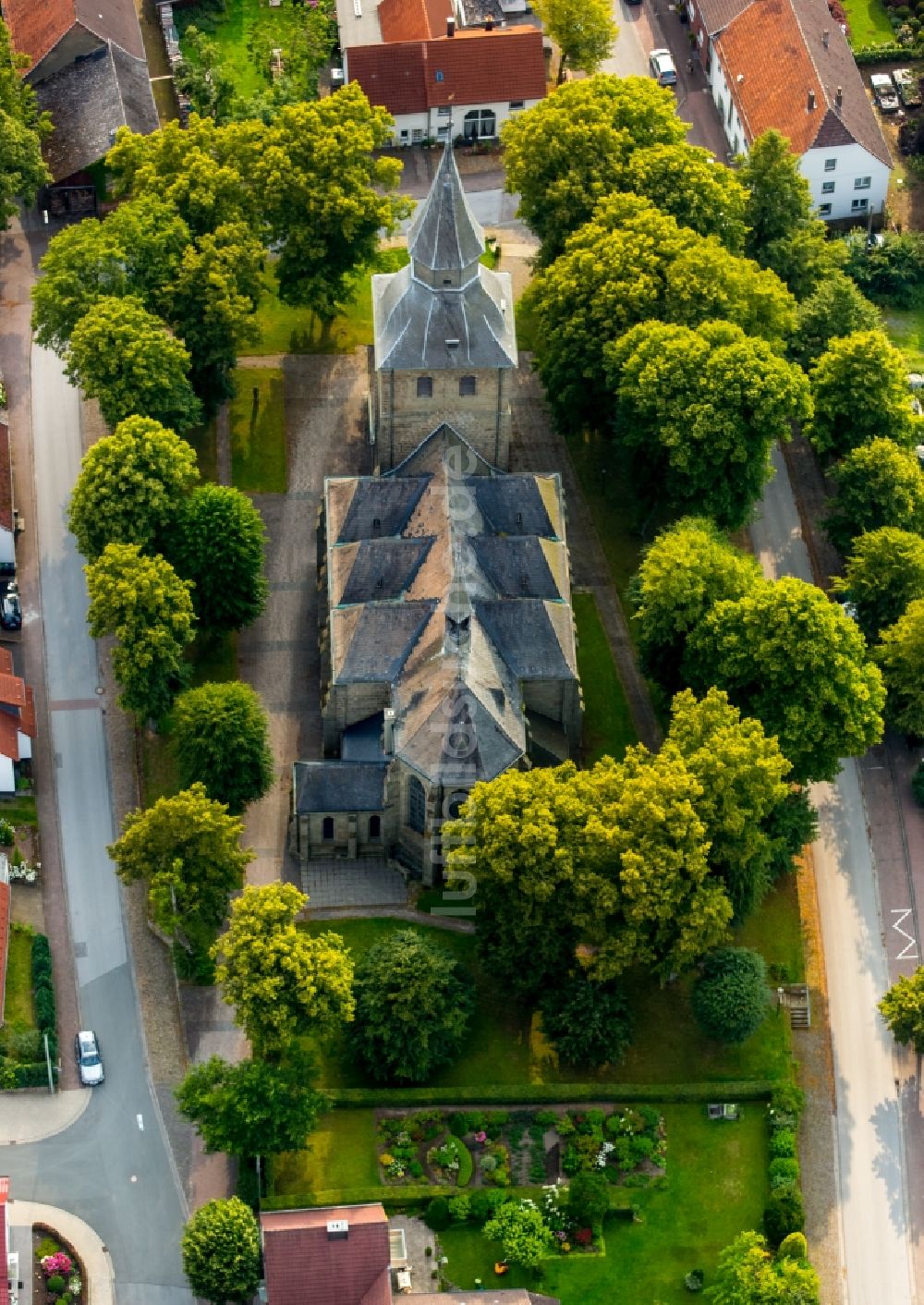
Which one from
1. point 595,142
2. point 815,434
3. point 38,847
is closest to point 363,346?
point 595,142

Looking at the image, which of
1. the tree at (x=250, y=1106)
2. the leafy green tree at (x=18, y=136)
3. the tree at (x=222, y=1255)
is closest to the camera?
the tree at (x=222, y=1255)

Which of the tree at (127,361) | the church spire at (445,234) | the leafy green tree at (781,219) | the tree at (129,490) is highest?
the leafy green tree at (781,219)

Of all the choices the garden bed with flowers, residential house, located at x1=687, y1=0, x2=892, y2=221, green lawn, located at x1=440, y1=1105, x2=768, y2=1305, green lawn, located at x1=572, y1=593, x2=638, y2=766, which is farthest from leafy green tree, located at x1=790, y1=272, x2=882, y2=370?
the garden bed with flowers

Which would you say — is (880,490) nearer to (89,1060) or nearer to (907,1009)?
(907,1009)

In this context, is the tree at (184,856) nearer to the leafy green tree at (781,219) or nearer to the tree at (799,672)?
the tree at (799,672)

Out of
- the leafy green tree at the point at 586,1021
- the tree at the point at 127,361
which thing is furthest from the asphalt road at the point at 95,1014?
the leafy green tree at the point at 586,1021

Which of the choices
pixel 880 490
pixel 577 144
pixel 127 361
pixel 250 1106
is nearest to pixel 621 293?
pixel 577 144

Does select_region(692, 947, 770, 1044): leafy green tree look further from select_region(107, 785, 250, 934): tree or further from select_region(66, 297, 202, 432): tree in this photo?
select_region(66, 297, 202, 432): tree
